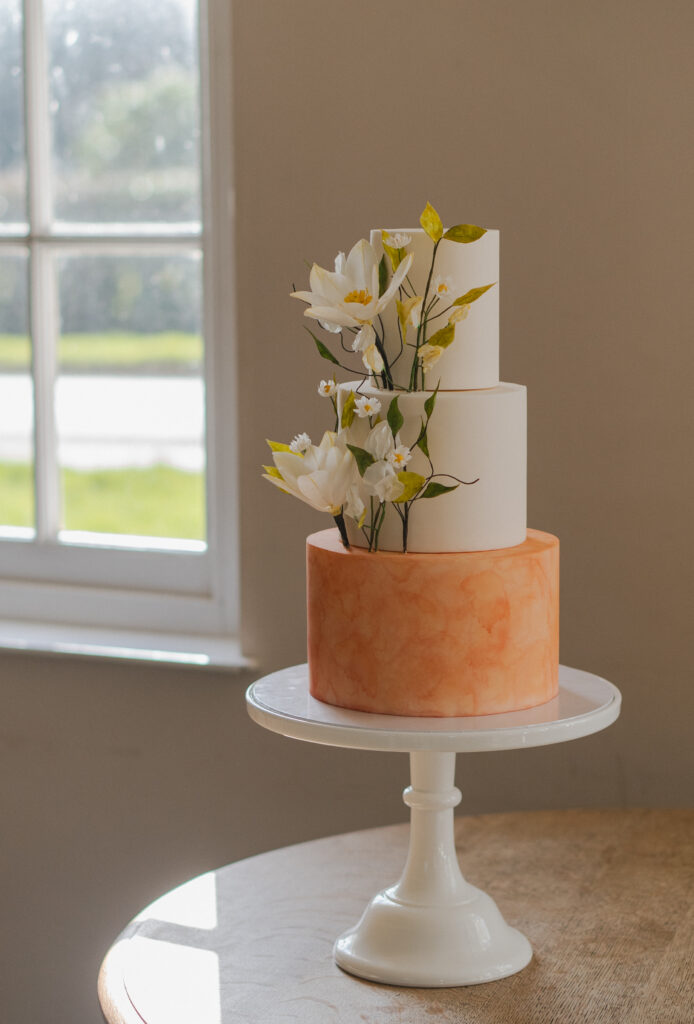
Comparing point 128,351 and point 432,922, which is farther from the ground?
point 128,351

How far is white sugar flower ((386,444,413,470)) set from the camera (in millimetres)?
914

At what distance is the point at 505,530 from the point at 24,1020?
1.30m

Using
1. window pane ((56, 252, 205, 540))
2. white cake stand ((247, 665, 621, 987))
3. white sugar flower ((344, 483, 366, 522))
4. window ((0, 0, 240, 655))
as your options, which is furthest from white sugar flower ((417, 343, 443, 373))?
window pane ((56, 252, 205, 540))

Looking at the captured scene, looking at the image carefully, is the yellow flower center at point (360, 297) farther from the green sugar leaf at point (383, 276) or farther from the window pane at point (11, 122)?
the window pane at point (11, 122)

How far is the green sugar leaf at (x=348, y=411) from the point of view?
939mm

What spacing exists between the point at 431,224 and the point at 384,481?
19 centimetres

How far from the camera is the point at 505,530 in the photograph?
98 centimetres

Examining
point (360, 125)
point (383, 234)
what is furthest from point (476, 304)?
point (360, 125)

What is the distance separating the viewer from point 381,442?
92 cm

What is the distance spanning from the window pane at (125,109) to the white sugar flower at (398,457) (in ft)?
3.16

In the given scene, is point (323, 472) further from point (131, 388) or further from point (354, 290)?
point (131, 388)

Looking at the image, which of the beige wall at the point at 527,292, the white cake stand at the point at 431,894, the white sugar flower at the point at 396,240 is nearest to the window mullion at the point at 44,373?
the beige wall at the point at 527,292

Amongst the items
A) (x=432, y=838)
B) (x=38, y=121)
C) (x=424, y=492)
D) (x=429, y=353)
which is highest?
(x=38, y=121)

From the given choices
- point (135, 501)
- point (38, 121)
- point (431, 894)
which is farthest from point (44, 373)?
point (431, 894)
